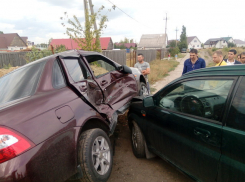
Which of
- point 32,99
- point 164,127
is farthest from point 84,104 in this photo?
point 164,127

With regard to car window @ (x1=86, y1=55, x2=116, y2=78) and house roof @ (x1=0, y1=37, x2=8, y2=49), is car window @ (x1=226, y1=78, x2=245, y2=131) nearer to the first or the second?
car window @ (x1=86, y1=55, x2=116, y2=78)

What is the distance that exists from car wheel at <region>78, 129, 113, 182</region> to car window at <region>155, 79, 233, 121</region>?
97 centimetres

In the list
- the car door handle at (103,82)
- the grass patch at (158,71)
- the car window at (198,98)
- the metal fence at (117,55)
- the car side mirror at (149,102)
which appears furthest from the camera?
the metal fence at (117,55)

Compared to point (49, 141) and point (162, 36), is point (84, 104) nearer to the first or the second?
point (49, 141)

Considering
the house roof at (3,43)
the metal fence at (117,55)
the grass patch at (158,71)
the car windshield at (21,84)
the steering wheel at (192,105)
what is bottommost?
the grass patch at (158,71)

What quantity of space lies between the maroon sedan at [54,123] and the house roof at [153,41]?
67425 millimetres

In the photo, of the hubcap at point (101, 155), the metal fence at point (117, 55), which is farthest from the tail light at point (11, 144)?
the metal fence at point (117, 55)

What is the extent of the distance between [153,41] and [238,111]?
72.5 m

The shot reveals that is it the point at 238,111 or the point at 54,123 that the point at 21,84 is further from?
the point at 238,111

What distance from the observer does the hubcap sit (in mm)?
2230

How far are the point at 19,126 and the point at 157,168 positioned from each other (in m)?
2.17

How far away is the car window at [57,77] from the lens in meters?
2.21

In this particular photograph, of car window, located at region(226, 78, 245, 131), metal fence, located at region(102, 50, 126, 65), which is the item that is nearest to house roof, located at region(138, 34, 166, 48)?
metal fence, located at region(102, 50, 126, 65)

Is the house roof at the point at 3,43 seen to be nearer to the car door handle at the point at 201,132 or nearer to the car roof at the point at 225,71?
the car roof at the point at 225,71
